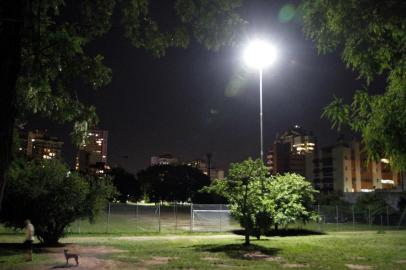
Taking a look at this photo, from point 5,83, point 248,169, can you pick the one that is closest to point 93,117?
point 5,83

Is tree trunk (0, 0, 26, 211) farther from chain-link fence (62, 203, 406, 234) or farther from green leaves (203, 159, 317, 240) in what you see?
chain-link fence (62, 203, 406, 234)

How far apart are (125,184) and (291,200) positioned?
100405 millimetres

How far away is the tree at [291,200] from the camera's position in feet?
112

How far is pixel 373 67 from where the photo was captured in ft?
20.0

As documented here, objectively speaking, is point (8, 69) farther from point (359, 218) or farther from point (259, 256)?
point (359, 218)

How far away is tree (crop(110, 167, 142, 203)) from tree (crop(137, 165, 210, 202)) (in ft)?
12.3

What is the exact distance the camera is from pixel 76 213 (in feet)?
84.7

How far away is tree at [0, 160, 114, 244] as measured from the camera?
2417 centimetres

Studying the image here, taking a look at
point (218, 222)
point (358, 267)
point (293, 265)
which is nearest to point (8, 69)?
point (293, 265)

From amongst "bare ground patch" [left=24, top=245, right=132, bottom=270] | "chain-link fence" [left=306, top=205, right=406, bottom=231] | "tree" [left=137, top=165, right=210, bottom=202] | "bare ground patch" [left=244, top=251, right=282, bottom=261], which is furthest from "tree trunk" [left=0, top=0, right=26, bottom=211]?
"tree" [left=137, top=165, right=210, bottom=202]

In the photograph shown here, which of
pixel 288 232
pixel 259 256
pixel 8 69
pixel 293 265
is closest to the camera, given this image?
pixel 8 69

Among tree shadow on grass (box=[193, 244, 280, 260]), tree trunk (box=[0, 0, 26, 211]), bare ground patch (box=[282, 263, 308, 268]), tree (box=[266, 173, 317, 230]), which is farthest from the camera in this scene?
tree (box=[266, 173, 317, 230])

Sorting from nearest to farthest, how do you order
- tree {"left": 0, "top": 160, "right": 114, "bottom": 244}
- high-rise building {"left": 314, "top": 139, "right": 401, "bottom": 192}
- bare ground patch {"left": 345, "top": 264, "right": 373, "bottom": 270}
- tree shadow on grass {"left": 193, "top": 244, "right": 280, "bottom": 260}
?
bare ground patch {"left": 345, "top": 264, "right": 373, "bottom": 270} < tree shadow on grass {"left": 193, "top": 244, "right": 280, "bottom": 260} < tree {"left": 0, "top": 160, "right": 114, "bottom": 244} < high-rise building {"left": 314, "top": 139, "right": 401, "bottom": 192}

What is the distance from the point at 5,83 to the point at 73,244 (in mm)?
20953
